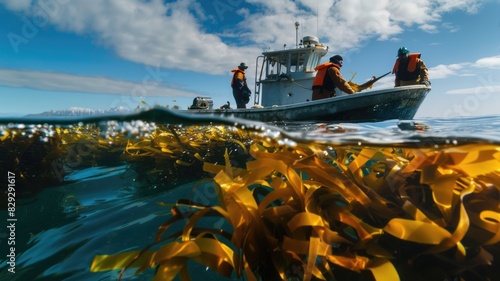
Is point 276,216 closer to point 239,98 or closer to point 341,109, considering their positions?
point 341,109

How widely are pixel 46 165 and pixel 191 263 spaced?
6.65 feet

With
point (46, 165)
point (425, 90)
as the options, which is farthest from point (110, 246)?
point (425, 90)

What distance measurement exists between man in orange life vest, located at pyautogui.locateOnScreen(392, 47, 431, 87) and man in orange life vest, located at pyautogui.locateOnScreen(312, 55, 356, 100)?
269 cm

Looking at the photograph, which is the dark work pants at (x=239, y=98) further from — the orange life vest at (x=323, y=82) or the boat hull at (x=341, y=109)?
the boat hull at (x=341, y=109)

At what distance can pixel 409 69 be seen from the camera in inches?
375

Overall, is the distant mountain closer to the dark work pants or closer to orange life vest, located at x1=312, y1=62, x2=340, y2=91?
orange life vest, located at x1=312, y1=62, x2=340, y2=91

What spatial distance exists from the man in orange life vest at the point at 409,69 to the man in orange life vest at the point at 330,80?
8.84 ft

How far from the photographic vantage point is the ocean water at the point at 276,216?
114cm

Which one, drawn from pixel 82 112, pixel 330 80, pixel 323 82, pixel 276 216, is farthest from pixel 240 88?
pixel 276 216

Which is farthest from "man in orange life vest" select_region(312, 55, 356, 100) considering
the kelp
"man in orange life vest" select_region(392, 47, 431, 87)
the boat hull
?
the kelp

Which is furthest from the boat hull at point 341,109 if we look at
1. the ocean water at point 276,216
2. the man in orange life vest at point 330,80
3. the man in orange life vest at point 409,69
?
the ocean water at point 276,216

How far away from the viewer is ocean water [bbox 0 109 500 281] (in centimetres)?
114

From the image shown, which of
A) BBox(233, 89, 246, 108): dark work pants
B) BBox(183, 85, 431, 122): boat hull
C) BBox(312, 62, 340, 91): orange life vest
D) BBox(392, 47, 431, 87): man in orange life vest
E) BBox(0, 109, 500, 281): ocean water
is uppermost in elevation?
BBox(392, 47, 431, 87): man in orange life vest

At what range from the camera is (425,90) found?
8578 mm
